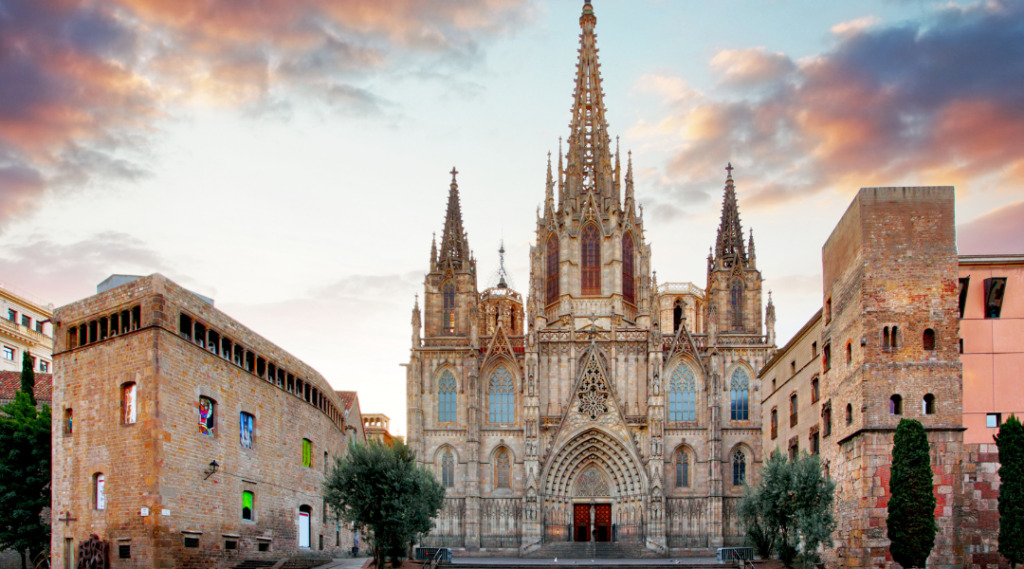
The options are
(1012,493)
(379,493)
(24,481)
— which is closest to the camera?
(1012,493)

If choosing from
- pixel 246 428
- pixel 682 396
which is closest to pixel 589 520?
pixel 682 396

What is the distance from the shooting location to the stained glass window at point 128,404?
3544cm

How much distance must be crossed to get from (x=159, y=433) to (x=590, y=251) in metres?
40.1

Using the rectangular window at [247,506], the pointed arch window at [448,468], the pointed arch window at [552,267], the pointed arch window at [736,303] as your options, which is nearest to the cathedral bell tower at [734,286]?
the pointed arch window at [736,303]

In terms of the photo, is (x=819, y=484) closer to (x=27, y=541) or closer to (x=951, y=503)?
(x=951, y=503)

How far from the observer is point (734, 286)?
69312mm

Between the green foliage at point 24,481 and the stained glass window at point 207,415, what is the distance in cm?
819

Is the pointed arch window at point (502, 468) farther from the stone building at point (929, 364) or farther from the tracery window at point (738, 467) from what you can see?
the stone building at point (929, 364)

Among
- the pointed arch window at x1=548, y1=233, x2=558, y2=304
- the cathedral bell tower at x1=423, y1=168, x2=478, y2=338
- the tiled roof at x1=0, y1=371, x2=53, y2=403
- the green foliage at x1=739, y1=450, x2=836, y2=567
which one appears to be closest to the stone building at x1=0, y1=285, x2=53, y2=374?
the tiled roof at x1=0, y1=371, x2=53, y2=403

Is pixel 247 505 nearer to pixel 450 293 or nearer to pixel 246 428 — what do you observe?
pixel 246 428

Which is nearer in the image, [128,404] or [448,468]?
[128,404]

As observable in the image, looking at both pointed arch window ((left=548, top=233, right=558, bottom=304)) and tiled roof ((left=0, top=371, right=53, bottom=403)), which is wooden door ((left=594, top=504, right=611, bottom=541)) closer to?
pointed arch window ((left=548, top=233, right=558, bottom=304))

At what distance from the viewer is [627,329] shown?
65812 millimetres

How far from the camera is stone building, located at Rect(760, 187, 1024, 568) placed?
36.6 metres
